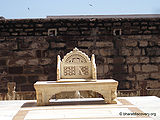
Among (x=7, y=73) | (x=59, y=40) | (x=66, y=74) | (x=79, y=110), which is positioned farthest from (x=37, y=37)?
(x=79, y=110)

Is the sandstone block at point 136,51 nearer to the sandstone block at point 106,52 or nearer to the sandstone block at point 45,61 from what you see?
the sandstone block at point 106,52

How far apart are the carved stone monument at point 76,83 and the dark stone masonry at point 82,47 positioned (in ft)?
8.32

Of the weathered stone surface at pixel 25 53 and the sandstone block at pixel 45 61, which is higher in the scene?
the weathered stone surface at pixel 25 53

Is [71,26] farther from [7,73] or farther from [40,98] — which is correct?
[40,98]

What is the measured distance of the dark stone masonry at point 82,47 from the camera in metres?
8.26

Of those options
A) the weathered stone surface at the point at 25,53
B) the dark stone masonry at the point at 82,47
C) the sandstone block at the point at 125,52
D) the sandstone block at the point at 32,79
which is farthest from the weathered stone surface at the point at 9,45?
the sandstone block at the point at 125,52

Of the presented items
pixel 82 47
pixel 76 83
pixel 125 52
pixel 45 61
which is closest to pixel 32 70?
pixel 45 61

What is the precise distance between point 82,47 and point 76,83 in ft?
10.9

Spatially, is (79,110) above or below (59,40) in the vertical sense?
below

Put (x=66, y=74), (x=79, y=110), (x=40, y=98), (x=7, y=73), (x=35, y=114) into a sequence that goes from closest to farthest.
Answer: (x=35, y=114)
(x=79, y=110)
(x=40, y=98)
(x=66, y=74)
(x=7, y=73)

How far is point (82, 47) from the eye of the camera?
838 centimetres

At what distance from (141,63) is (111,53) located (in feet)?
3.41

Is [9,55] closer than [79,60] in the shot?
No

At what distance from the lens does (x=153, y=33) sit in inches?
340
